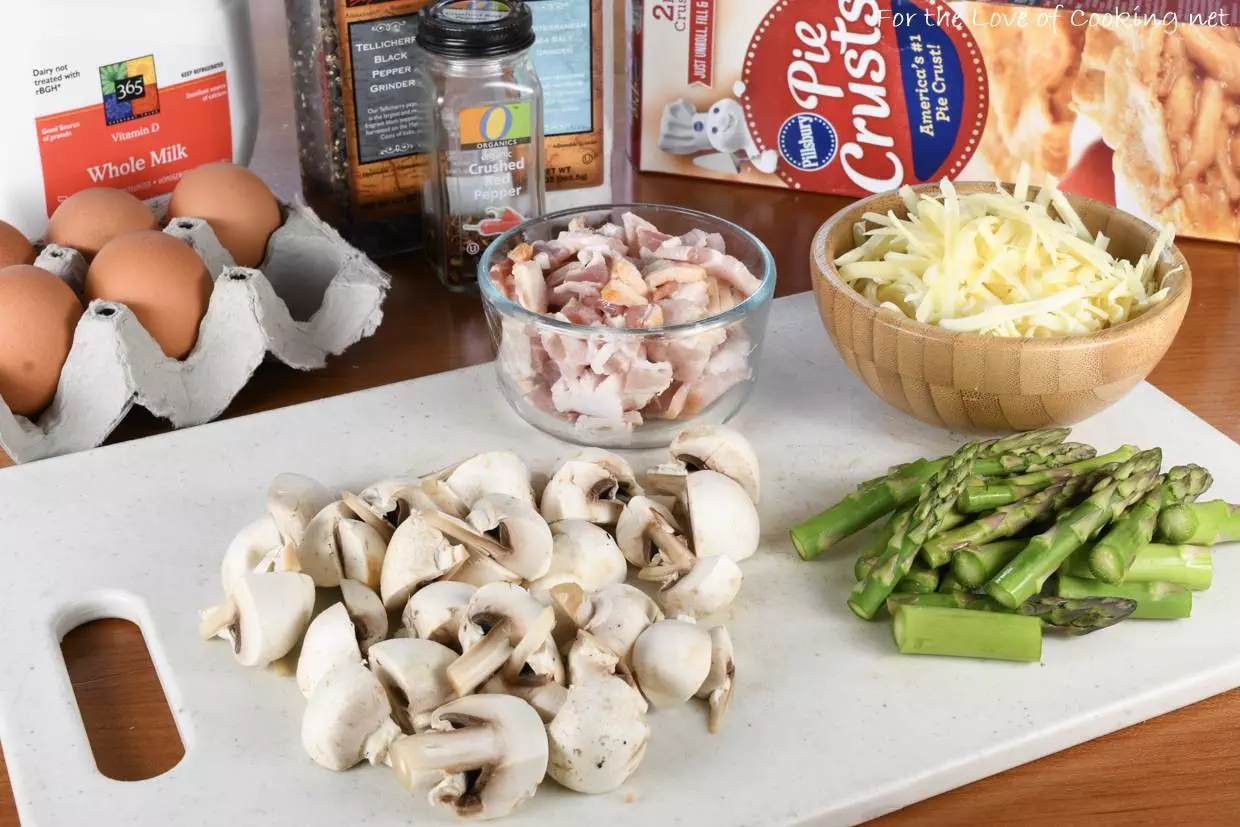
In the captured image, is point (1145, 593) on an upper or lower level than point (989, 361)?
lower

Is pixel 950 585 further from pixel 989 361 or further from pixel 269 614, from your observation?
pixel 269 614

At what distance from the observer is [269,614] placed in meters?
1.02

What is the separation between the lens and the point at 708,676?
101 centimetres

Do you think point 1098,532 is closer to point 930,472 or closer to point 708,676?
point 930,472

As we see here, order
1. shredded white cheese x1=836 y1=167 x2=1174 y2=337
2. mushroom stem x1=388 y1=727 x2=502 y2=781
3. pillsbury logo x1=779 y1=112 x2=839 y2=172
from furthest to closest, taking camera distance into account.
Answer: pillsbury logo x1=779 y1=112 x2=839 y2=172
shredded white cheese x1=836 y1=167 x2=1174 y2=337
mushroom stem x1=388 y1=727 x2=502 y2=781

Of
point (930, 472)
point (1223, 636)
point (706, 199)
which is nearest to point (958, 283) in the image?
point (930, 472)

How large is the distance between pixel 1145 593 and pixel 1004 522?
122 millimetres

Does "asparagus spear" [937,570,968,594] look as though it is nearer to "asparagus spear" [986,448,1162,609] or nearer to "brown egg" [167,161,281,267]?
"asparagus spear" [986,448,1162,609]

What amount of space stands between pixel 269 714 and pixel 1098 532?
679 millimetres

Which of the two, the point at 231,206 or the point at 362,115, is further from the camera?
the point at 362,115

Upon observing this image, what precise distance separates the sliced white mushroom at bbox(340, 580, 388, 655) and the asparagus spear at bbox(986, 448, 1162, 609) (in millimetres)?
479

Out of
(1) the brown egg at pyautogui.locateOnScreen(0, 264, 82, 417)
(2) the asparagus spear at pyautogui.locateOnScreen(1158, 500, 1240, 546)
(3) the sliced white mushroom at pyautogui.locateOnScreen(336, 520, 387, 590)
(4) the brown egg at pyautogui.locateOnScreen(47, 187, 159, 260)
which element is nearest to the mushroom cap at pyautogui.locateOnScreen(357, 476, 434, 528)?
(3) the sliced white mushroom at pyautogui.locateOnScreen(336, 520, 387, 590)

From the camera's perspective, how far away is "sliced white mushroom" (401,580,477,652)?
1000mm

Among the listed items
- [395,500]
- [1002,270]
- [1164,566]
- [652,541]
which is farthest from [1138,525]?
[395,500]
